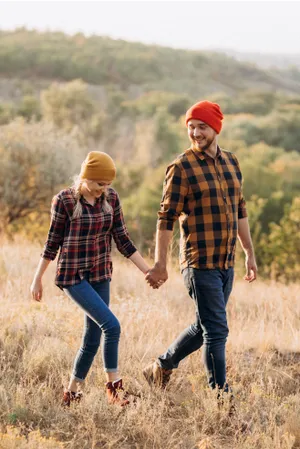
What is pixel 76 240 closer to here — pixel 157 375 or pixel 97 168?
pixel 97 168

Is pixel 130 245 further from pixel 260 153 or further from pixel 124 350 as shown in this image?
pixel 260 153

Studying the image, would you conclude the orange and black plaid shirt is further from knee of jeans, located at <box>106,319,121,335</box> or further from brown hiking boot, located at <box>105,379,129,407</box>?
brown hiking boot, located at <box>105,379,129,407</box>

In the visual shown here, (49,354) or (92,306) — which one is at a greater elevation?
(92,306)

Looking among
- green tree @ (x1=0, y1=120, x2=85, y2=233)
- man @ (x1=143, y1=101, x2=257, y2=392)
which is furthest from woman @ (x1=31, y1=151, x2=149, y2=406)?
green tree @ (x1=0, y1=120, x2=85, y2=233)

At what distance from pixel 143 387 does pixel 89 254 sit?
3.53ft

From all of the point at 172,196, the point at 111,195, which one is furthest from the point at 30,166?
the point at 172,196

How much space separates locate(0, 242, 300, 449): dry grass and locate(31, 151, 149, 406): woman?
0.21 m

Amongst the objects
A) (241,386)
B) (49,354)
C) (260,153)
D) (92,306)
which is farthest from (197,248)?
(260,153)

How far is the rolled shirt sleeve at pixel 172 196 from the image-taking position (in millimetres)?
3406

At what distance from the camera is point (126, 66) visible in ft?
297

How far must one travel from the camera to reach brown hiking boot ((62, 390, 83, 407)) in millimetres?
3549

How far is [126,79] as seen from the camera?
3423 inches

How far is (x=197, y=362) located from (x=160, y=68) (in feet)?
305

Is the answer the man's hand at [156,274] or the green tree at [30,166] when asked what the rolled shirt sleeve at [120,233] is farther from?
the green tree at [30,166]
